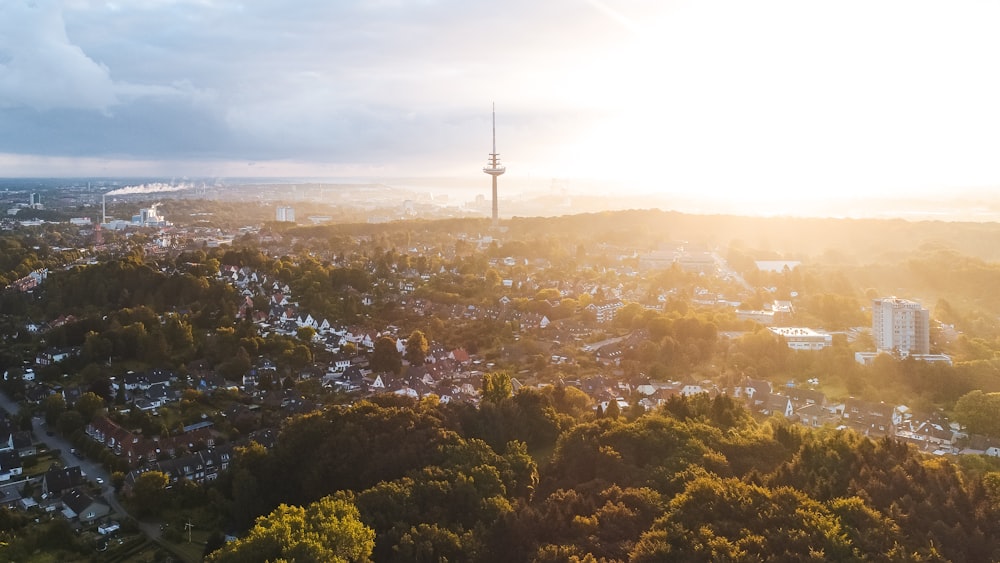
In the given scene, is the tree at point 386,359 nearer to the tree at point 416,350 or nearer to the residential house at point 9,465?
the tree at point 416,350

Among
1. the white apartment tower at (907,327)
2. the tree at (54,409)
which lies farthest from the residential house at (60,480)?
the white apartment tower at (907,327)

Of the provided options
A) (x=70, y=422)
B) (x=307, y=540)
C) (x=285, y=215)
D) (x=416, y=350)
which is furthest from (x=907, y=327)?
(x=285, y=215)

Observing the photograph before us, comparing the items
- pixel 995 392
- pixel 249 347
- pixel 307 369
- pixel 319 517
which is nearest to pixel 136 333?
pixel 249 347

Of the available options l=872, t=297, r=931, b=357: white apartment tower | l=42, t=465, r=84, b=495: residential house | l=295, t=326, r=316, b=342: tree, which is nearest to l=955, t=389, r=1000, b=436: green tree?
l=872, t=297, r=931, b=357: white apartment tower

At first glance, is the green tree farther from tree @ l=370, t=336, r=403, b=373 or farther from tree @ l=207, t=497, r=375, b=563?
tree @ l=370, t=336, r=403, b=373

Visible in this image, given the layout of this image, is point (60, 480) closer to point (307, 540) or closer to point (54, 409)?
point (54, 409)

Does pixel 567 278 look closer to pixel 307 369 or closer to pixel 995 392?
pixel 307 369
